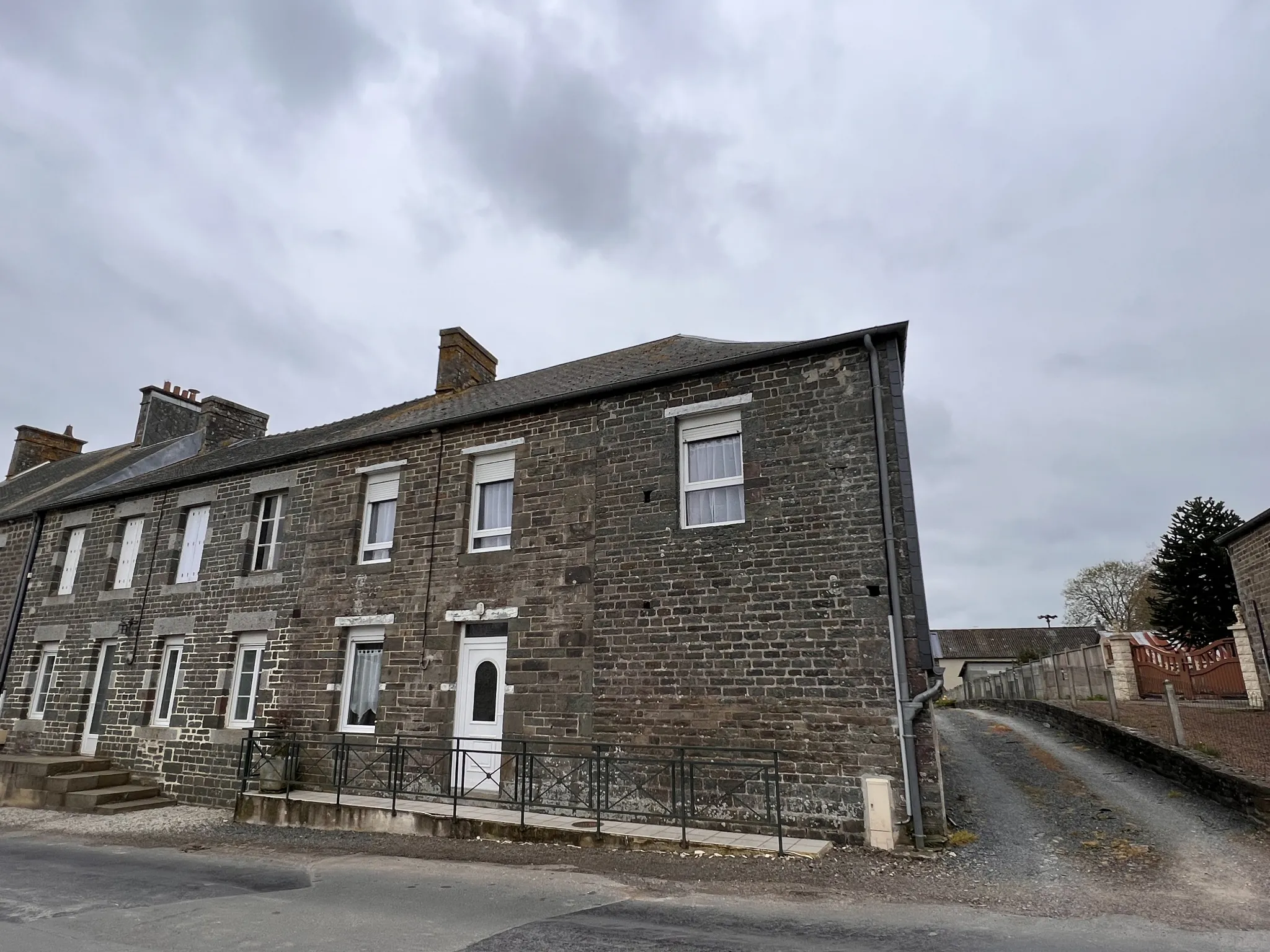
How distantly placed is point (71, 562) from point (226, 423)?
504cm

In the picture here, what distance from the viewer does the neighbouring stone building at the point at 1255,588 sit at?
579 inches

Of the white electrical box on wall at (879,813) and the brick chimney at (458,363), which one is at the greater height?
the brick chimney at (458,363)

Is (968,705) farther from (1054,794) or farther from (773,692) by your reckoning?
(773,692)

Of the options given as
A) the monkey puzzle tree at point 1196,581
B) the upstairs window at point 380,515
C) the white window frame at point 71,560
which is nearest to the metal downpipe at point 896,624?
the upstairs window at point 380,515

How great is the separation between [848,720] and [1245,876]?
3517 mm

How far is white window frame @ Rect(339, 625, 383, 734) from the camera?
11438 millimetres

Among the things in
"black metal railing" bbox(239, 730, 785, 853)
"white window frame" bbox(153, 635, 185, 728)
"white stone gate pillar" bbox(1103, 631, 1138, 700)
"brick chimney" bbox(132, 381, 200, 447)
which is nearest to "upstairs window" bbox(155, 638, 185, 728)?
"white window frame" bbox(153, 635, 185, 728)

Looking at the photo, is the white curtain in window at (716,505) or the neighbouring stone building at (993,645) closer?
the white curtain in window at (716,505)

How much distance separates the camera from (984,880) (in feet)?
21.9

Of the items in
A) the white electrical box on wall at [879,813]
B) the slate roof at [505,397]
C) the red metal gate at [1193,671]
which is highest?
the slate roof at [505,397]

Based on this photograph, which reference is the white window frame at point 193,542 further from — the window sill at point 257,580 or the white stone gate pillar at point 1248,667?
the white stone gate pillar at point 1248,667

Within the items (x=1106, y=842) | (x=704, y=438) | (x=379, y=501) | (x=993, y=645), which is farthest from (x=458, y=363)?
(x=993, y=645)

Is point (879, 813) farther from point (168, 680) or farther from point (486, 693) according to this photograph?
point (168, 680)

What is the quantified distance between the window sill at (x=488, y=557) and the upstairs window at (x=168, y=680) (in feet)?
21.4
